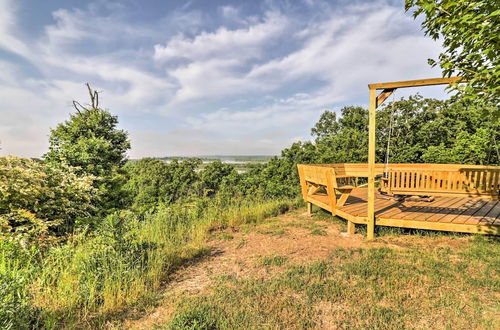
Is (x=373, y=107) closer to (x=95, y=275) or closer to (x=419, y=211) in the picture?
(x=419, y=211)

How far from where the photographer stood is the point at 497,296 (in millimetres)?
2689

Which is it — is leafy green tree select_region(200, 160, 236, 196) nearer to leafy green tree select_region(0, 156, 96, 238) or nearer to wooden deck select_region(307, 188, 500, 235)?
leafy green tree select_region(0, 156, 96, 238)

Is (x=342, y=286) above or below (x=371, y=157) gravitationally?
below

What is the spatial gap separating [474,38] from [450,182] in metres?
2.73

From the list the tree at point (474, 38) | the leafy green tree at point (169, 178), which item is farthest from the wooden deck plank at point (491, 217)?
the leafy green tree at point (169, 178)

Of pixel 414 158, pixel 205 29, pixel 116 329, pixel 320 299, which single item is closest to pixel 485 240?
pixel 320 299

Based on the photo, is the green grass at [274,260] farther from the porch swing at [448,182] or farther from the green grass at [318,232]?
the porch swing at [448,182]

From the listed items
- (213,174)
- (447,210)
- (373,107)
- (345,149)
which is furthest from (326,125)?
(373,107)

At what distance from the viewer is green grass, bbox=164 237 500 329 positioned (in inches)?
89.5

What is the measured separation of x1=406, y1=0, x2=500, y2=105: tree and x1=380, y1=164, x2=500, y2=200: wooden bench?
6.61ft

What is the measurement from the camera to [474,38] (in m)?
2.46

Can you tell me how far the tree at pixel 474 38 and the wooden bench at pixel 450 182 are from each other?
2013mm

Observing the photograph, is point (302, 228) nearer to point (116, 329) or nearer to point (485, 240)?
point (485, 240)

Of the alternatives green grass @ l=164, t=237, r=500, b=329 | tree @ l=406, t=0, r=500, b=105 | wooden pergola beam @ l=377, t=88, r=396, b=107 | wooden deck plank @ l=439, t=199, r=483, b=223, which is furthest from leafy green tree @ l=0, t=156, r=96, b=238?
wooden deck plank @ l=439, t=199, r=483, b=223
